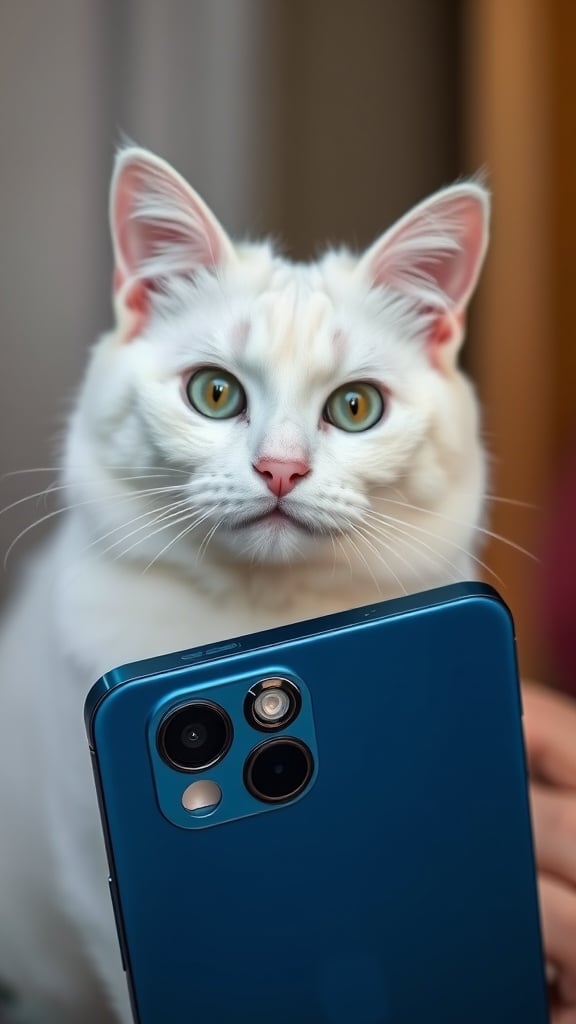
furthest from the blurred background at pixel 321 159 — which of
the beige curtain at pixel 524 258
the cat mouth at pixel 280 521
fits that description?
the cat mouth at pixel 280 521

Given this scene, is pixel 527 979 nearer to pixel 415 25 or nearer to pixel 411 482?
pixel 411 482

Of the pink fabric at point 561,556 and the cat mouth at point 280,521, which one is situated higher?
the cat mouth at point 280,521

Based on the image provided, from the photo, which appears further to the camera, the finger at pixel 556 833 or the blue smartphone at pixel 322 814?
the finger at pixel 556 833

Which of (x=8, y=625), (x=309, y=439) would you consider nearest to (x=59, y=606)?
(x=8, y=625)

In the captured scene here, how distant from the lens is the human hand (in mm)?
483

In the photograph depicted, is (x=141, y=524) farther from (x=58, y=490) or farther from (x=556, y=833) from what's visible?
(x=556, y=833)

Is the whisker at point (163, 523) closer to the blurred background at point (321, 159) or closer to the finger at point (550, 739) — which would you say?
the blurred background at point (321, 159)

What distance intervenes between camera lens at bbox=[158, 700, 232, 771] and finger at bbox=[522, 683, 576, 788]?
189 mm

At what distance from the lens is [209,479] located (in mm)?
413

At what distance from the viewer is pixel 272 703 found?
1.31 ft

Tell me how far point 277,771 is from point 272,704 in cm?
3

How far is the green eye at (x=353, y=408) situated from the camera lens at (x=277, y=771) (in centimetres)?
14

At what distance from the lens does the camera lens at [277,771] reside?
40 cm

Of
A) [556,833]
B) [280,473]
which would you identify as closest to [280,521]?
[280,473]
